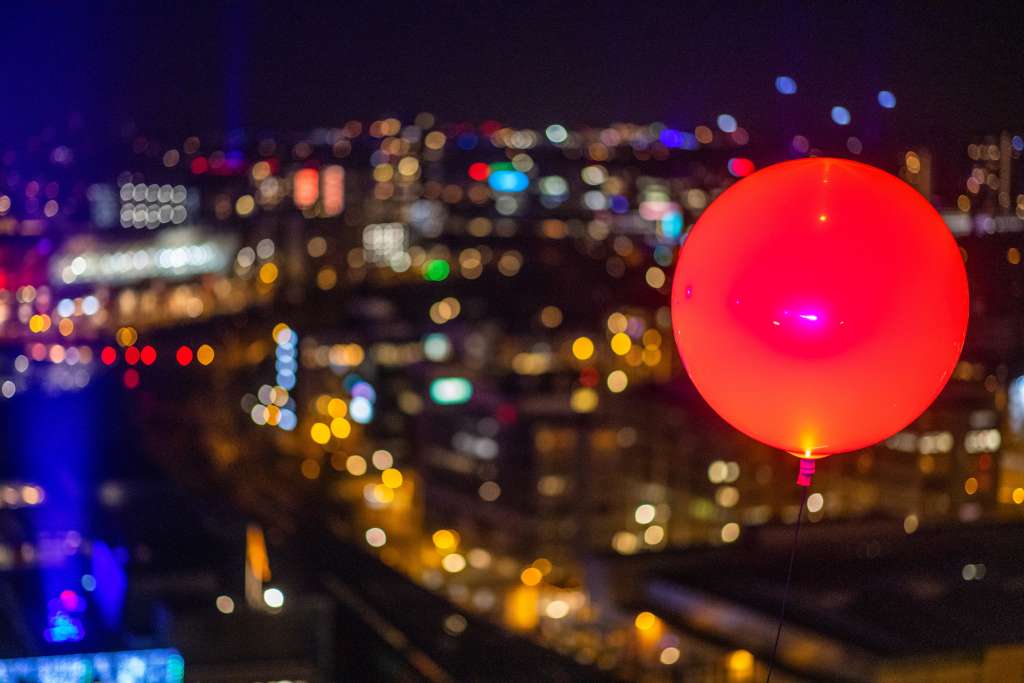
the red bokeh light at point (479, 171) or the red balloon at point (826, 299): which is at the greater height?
the red bokeh light at point (479, 171)

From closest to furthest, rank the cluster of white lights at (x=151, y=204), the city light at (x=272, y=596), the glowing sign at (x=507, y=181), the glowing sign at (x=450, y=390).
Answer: the city light at (x=272, y=596) → the cluster of white lights at (x=151, y=204) → the glowing sign at (x=450, y=390) → the glowing sign at (x=507, y=181)

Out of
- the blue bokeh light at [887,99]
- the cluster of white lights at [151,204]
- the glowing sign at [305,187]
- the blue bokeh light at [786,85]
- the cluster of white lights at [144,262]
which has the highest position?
the glowing sign at [305,187]

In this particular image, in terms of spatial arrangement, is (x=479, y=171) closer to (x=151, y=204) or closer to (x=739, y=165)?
(x=151, y=204)

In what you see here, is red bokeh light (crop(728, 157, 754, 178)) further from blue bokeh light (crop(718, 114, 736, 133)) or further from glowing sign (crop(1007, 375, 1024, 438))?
glowing sign (crop(1007, 375, 1024, 438))

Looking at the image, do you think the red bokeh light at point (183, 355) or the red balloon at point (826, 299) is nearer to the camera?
the red balloon at point (826, 299)

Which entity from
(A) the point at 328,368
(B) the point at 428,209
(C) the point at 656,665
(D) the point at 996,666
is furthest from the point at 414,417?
(D) the point at 996,666

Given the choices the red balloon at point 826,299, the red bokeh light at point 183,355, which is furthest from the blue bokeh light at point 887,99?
the red bokeh light at point 183,355

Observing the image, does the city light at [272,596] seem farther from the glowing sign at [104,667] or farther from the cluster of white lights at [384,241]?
the cluster of white lights at [384,241]

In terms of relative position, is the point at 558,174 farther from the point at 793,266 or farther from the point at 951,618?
the point at 793,266
